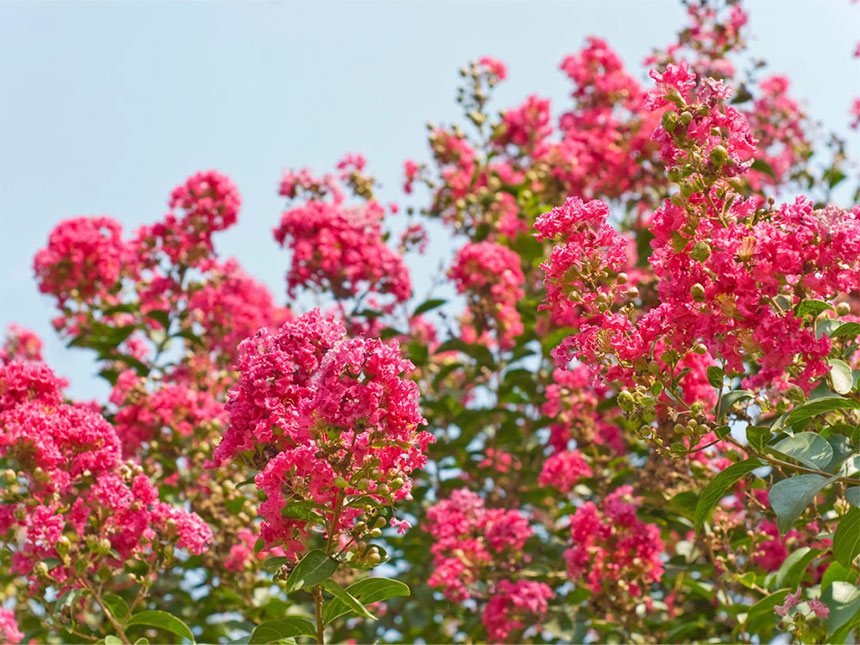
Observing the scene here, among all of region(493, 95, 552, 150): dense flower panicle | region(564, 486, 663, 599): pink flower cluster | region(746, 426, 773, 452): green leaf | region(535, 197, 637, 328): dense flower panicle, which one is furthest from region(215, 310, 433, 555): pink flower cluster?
region(493, 95, 552, 150): dense flower panicle

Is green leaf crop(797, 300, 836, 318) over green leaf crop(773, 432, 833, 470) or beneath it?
over

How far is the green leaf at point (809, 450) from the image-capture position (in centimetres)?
228

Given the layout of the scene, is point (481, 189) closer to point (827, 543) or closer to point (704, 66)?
point (704, 66)

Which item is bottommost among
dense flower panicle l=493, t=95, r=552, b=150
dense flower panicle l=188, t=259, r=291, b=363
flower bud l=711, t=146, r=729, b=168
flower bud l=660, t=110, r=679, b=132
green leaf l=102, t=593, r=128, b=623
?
green leaf l=102, t=593, r=128, b=623

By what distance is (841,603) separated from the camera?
8.95 ft

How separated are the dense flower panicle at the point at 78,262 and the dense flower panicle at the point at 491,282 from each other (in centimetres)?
209

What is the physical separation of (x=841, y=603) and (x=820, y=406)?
77 centimetres

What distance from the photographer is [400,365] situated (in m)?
2.31

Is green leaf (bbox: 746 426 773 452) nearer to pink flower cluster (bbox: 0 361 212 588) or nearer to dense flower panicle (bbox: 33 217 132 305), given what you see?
pink flower cluster (bbox: 0 361 212 588)

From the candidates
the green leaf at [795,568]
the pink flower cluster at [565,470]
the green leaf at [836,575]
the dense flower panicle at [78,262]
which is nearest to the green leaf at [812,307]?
the green leaf at [836,575]

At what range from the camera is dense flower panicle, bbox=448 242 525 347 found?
5445 millimetres

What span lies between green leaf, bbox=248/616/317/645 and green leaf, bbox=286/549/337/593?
25 centimetres

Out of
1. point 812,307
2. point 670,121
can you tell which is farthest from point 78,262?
point 812,307

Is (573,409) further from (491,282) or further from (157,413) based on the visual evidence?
(157,413)
